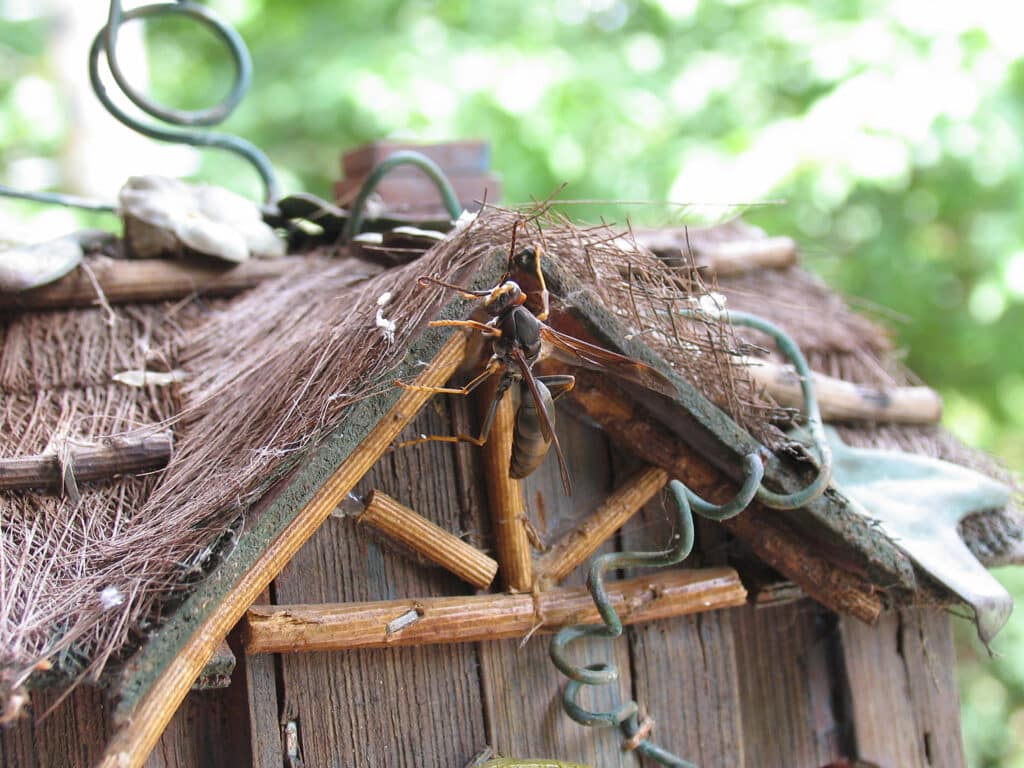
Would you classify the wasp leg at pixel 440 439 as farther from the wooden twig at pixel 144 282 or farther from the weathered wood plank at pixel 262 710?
the wooden twig at pixel 144 282

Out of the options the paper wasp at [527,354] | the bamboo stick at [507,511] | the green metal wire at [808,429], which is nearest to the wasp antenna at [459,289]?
the paper wasp at [527,354]

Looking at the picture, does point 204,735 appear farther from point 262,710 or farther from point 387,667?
point 387,667

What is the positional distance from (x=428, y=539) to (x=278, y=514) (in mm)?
408

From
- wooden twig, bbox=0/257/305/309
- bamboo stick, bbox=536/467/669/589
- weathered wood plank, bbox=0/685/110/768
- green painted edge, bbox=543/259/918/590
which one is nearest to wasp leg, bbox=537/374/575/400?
green painted edge, bbox=543/259/918/590

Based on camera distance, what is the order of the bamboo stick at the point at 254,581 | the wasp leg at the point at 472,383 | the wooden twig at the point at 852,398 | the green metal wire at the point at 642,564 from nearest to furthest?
the bamboo stick at the point at 254,581
the wasp leg at the point at 472,383
the green metal wire at the point at 642,564
the wooden twig at the point at 852,398

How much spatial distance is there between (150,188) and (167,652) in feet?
5.29

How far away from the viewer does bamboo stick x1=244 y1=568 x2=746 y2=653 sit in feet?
6.51

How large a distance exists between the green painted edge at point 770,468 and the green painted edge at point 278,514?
33 centimetres

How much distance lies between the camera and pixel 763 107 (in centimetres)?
Result: 681

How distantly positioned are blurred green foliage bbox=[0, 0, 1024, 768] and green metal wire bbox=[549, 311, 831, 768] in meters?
3.35

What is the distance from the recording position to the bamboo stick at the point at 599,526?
89.5 inches

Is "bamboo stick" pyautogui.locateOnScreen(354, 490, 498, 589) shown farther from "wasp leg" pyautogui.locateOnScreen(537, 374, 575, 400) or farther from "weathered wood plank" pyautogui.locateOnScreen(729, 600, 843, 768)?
"weathered wood plank" pyautogui.locateOnScreen(729, 600, 843, 768)

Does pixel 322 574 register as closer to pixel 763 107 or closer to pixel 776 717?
pixel 776 717

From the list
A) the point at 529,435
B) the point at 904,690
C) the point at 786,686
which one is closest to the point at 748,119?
the point at 904,690
